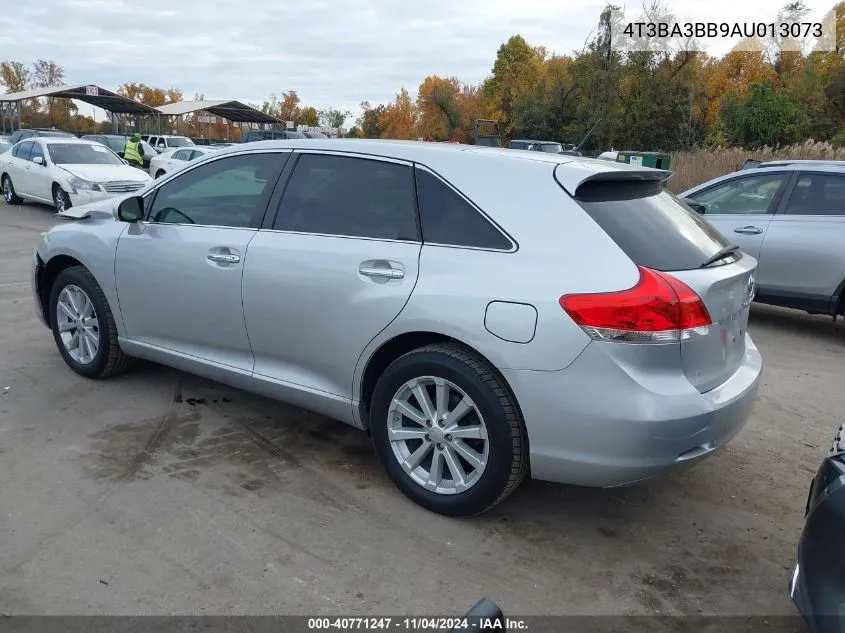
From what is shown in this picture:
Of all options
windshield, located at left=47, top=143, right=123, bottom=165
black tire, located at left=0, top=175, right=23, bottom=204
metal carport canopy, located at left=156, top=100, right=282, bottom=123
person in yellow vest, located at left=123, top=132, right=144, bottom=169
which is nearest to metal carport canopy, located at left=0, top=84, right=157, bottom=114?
metal carport canopy, located at left=156, top=100, right=282, bottom=123

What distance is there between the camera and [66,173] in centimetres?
1389

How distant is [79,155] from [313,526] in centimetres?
1393

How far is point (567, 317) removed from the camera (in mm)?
2918

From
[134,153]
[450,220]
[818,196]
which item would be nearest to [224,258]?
[450,220]

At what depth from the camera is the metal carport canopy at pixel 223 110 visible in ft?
129

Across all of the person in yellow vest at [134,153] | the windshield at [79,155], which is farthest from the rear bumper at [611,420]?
the person in yellow vest at [134,153]

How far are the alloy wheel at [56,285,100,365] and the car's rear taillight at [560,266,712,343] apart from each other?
11.2 feet

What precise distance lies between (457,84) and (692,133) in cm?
4531

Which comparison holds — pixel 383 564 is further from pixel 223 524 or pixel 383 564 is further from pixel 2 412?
pixel 2 412

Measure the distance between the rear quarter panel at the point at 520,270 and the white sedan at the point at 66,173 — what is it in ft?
38.5

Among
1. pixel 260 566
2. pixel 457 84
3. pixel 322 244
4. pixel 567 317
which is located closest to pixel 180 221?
pixel 322 244

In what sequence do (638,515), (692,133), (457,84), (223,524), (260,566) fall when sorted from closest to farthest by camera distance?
(260,566) → (223,524) → (638,515) → (692,133) → (457,84)

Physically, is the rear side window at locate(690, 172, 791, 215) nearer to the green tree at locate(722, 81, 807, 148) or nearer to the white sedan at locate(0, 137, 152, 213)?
the white sedan at locate(0, 137, 152, 213)

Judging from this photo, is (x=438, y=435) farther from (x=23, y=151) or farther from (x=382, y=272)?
(x=23, y=151)
